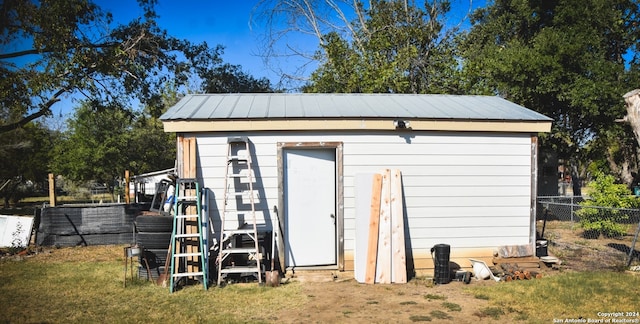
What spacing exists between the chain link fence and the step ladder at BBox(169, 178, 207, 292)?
735 cm

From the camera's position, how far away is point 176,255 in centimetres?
746

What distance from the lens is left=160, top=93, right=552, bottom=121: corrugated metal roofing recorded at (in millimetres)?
8375

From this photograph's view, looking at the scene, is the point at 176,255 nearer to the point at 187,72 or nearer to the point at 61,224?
the point at 61,224

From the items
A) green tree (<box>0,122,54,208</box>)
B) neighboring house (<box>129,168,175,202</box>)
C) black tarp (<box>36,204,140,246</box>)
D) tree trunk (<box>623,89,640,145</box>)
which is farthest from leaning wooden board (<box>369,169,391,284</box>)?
green tree (<box>0,122,54,208</box>)

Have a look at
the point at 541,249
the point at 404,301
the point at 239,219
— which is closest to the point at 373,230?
the point at 404,301

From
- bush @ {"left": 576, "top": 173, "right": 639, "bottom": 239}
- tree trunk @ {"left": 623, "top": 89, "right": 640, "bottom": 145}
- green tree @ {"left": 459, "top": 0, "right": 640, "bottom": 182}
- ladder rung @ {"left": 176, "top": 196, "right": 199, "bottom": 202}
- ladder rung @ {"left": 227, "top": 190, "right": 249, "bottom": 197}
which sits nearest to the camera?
ladder rung @ {"left": 176, "top": 196, "right": 199, "bottom": 202}

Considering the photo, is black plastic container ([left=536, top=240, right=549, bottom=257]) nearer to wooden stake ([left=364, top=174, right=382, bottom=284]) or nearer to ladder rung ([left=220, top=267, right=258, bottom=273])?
wooden stake ([left=364, top=174, right=382, bottom=284])

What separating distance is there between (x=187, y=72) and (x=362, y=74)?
732cm

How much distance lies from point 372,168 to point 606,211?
823cm

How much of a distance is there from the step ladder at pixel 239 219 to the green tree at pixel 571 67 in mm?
12675

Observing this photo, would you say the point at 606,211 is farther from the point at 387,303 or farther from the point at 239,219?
the point at 239,219

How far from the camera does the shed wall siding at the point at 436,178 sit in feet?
27.3

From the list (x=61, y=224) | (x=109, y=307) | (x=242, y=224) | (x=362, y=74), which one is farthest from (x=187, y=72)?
(x=109, y=307)

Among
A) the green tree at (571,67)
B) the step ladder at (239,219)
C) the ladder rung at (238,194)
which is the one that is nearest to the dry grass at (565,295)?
the step ladder at (239,219)
